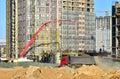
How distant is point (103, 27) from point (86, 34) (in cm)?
2701

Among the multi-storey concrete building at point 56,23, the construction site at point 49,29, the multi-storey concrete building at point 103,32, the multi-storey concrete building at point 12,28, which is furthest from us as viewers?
the multi-storey concrete building at point 103,32

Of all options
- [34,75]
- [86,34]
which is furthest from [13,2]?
[34,75]

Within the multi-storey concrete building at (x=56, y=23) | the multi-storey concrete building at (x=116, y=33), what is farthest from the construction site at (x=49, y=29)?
the multi-storey concrete building at (x=116, y=33)

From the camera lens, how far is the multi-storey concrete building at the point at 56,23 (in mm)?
133000

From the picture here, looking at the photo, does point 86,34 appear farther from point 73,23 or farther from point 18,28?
point 18,28

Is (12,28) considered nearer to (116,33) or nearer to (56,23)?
(56,23)

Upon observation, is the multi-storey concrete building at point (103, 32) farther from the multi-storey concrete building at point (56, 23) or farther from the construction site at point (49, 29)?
the multi-storey concrete building at point (56, 23)

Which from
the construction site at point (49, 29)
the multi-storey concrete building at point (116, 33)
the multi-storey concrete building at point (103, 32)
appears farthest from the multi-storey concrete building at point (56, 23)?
the multi-storey concrete building at point (116, 33)

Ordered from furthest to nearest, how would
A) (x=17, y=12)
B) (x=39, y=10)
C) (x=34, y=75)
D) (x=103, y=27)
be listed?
(x=103, y=27) < (x=17, y=12) < (x=39, y=10) < (x=34, y=75)

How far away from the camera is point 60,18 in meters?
136

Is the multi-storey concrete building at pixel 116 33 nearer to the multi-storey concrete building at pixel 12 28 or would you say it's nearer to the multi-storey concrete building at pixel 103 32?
the multi-storey concrete building at pixel 103 32

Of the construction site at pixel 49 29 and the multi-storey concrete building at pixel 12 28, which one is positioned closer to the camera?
the construction site at pixel 49 29

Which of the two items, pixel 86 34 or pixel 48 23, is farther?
pixel 86 34

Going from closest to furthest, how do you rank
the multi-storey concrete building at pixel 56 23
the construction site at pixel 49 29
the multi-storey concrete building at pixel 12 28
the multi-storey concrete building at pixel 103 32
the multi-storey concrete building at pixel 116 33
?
the multi-storey concrete building at pixel 116 33
the construction site at pixel 49 29
the multi-storey concrete building at pixel 56 23
the multi-storey concrete building at pixel 12 28
the multi-storey concrete building at pixel 103 32
